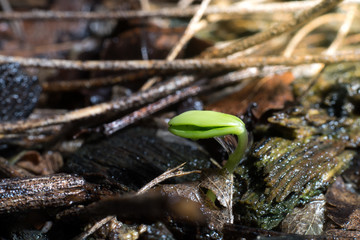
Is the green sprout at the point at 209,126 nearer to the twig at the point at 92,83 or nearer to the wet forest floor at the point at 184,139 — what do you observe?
the wet forest floor at the point at 184,139

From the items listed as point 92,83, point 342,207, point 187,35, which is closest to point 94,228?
point 342,207

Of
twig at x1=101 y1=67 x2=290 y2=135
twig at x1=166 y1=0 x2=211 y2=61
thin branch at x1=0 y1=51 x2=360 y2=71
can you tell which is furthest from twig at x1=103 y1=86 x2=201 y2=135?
twig at x1=166 y1=0 x2=211 y2=61

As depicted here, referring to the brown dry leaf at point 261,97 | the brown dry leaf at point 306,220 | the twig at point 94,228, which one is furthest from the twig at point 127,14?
the twig at point 94,228

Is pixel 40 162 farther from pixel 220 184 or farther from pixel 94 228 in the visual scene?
pixel 220 184

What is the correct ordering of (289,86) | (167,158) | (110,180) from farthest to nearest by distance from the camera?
(289,86), (167,158), (110,180)

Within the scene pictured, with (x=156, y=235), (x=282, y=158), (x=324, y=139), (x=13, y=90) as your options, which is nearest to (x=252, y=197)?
(x=282, y=158)

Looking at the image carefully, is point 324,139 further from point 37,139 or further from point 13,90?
point 13,90

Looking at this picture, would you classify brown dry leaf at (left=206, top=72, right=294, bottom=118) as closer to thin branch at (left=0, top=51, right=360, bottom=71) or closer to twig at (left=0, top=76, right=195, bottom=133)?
thin branch at (left=0, top=51, right=360, bottom=71)
